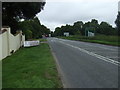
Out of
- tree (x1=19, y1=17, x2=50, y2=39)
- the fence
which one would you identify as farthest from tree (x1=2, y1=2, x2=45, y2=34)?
tree (x1=19, y1=17, x2=50, y2=39)

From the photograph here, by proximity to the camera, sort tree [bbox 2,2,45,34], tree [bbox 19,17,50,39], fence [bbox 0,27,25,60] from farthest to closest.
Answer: tree [bbox 19,17,50,39]
tree [bbox 2,2,45,34]
fence [bbox 0,27,25,60]

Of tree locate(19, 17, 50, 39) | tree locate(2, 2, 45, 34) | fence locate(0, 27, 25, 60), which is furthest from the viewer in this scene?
tree locate(19, 17, 50, 39)

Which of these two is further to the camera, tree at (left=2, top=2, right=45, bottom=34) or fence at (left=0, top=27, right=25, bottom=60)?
tree at (left=2, top=2, right=45, bottom=34)

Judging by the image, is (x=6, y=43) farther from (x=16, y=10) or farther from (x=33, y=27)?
(x=33, y=27)

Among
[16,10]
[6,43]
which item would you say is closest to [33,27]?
[16,10]

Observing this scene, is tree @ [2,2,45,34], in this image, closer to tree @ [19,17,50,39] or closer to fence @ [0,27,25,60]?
fence @ [0,27,25,60]

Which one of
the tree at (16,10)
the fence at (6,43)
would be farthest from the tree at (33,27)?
the fence at (6,43)

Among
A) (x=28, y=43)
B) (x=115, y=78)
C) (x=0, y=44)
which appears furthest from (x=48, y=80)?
(x=28, y=43)

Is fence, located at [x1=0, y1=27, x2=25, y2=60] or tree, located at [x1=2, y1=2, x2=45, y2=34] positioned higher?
tree, located at [x1=2, y1=2, x2=45, y2=34]

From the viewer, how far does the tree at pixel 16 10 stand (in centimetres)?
3073

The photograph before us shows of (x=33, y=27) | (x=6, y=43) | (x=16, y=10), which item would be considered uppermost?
(x=16, y=10)

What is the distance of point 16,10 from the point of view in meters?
32.6

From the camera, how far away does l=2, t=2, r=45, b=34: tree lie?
3073 centimetres

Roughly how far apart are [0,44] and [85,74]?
22.3ft
